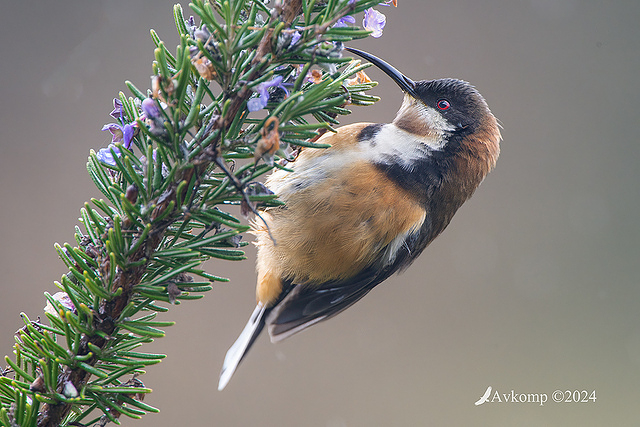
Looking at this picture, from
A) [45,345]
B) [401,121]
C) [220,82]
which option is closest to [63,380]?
[45,345]

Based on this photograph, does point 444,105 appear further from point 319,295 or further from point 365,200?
point 319,295

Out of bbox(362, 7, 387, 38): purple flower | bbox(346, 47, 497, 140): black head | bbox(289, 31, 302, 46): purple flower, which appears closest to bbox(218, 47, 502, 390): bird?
bbox(346, 47, 497, 140): black head

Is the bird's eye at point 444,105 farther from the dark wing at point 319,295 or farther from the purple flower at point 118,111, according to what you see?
the purple flower at point 118,111

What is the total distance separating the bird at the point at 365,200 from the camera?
1143 millimetres

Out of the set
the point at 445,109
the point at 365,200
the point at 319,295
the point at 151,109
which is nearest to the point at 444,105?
the point at 445,109

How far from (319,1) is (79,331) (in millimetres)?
444

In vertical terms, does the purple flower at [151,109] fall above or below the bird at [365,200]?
below

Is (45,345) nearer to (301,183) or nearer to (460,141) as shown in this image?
(301,183)

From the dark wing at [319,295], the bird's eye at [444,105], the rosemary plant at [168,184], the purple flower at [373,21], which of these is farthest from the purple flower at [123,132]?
the bird's eye at [444,105]

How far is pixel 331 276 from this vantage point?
1.26 m

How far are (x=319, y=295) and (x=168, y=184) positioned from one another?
865 mm

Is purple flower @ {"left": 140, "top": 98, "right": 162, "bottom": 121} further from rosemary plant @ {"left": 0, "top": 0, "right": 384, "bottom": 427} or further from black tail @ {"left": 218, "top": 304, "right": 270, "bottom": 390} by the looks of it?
black tail @ {"left": 218, "top": 304, "right": 270, "bottom": 390}

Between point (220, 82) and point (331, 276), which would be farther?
point (331, 276)

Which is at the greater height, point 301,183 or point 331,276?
point 301,183
